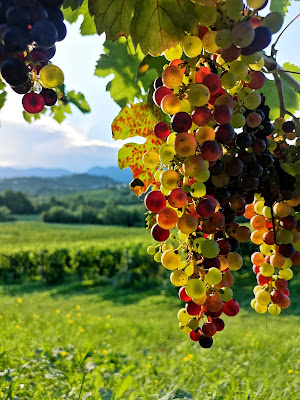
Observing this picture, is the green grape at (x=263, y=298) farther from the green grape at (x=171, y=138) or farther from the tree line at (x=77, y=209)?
the tree line at (x=77, y=209)

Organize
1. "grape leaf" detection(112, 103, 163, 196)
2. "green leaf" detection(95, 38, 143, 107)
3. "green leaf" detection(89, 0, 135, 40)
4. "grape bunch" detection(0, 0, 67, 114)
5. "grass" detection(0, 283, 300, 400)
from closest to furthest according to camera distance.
A: "grape bunch" detection(0, 0, 67, 114)
"green leaf" detection(89, 0, 135, 40)
"grape leaf" detection(112, 103, 163, 196)
"green leaf" detection(95, 38, 143, 107)
"grass" detection(0, 283, 300, 400)

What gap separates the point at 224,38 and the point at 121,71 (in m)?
1.47

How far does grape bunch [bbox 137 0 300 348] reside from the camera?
38.5 inches

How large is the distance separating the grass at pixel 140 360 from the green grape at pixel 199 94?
2.04m

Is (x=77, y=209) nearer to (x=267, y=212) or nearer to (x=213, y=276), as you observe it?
(x=267, y=212)

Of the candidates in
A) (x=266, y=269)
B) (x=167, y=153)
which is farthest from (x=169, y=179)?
(x=266, y=269)

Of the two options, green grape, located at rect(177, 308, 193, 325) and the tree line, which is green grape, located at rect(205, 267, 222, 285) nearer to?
green grape, located at rect(177, 308, 193, 325)

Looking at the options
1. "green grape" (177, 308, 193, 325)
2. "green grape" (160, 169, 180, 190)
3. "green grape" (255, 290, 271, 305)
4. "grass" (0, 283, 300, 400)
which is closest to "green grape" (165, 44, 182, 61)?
"green grape" (160, 169, 180, 190)

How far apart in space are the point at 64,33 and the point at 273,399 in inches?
151

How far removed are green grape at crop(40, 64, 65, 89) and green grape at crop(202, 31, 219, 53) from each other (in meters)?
0.35

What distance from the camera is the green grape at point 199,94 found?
97cm

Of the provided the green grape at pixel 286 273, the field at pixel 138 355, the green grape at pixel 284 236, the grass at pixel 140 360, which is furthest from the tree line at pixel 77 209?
the green grape at pixel 284 236

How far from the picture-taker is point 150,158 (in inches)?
45.5

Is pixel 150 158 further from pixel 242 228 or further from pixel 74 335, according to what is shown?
pixel 74 335
